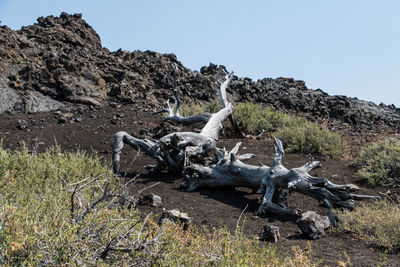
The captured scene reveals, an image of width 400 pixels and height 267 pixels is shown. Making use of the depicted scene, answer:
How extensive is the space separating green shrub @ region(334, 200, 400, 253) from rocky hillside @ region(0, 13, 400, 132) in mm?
8917

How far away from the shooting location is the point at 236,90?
18.2 metres

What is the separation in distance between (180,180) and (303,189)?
2.56 meters

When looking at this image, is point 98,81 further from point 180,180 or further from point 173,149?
point 180,180

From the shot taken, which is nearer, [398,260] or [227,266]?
[227,266]

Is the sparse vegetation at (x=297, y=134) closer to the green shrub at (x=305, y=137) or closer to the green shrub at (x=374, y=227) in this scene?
the green shrub at (x=305, y=137)

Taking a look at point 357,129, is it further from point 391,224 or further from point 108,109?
point 391,224

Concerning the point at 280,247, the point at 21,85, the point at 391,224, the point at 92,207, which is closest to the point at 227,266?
the point at 92,207

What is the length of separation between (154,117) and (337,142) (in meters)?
6.10

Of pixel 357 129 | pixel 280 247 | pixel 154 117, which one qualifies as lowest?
pixel 280 247

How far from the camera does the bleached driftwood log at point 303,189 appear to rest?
5.35m

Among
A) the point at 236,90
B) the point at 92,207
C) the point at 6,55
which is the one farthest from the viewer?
the point at 236,90

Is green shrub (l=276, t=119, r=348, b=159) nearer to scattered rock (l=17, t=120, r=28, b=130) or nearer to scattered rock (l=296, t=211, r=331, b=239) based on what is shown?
scattered rock (l=296, t=211, r=331, b=239)

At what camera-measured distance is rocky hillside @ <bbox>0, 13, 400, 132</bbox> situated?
13.5m

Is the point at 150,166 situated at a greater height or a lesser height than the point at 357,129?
lesser
